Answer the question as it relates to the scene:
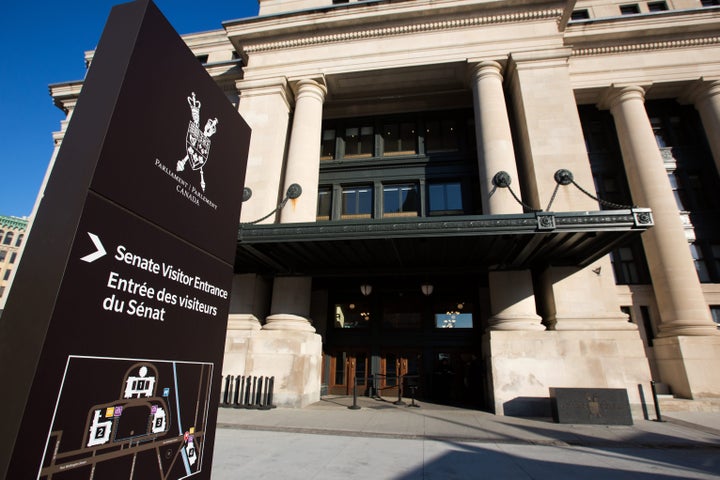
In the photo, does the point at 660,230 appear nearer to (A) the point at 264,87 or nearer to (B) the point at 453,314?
(B) the point at 453,314

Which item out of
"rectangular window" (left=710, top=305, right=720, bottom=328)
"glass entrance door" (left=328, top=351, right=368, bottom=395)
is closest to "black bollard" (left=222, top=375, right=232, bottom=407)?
"glass entrance door" (left=328, top=351, right=368, bottom=395)

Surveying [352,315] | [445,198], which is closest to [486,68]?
[445,198]

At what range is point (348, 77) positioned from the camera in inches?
717

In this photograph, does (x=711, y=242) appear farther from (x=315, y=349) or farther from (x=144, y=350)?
(x=144, y=350)

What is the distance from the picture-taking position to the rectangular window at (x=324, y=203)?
1888 centimetres

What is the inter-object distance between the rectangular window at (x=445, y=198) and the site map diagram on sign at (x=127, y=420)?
16198mm

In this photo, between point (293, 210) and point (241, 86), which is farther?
point (241, 86)

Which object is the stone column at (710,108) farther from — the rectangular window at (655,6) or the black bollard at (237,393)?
the black bollard at (237,393)

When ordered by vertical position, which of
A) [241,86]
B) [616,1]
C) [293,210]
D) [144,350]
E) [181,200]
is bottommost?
[144,350]

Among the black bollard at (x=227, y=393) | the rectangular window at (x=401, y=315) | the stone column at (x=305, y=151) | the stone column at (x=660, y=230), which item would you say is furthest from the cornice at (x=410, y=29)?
the black bollard at (x=227, y=393)

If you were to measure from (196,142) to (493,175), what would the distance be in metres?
13.5

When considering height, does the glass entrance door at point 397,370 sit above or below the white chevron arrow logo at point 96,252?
below

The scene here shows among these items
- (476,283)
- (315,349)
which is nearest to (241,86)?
(315,349)

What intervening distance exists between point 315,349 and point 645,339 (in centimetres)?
1540
